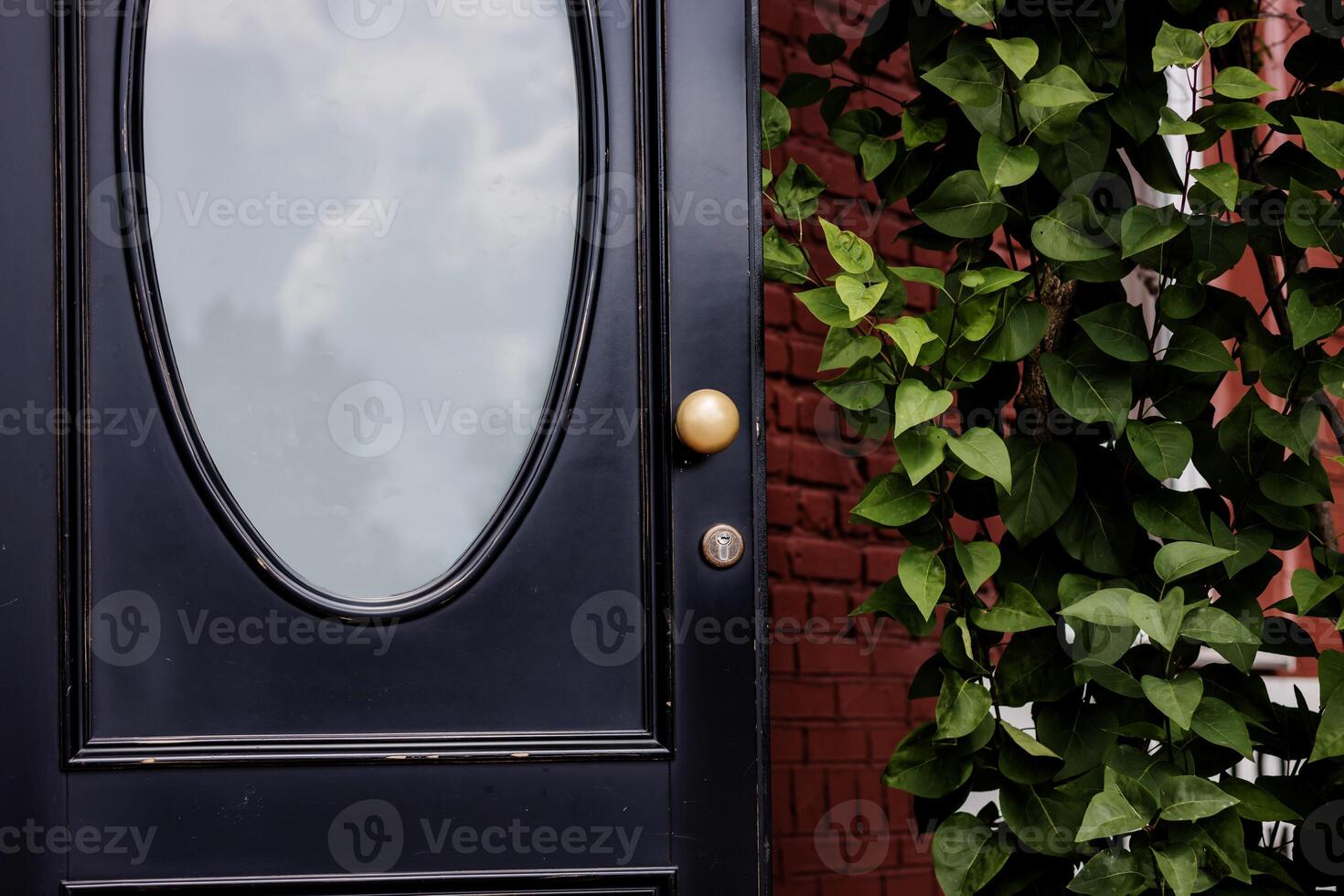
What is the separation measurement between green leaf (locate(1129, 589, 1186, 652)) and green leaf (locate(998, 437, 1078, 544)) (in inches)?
5.7

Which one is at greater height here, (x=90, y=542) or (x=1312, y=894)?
(x=90, y=542)

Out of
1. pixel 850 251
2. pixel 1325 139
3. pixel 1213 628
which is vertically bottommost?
pixel 1213 628

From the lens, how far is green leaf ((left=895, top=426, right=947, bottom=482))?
1.30 m

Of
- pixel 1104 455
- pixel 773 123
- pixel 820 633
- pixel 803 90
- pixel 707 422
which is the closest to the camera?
pixel 707 422

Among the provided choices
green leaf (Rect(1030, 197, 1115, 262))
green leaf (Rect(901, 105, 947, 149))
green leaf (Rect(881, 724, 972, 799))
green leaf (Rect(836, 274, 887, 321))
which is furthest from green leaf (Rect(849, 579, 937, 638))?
green leaf (Rect(901, 105, 947, 149))

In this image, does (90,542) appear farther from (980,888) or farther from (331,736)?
(980,888)

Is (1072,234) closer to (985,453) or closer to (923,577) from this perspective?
(985,453)

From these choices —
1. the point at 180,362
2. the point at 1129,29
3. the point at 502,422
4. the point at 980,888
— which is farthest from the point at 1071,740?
the point at 180,362

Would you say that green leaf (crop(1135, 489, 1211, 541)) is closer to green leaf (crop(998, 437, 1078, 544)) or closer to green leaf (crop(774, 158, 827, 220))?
green leaf (crop(998, 437, 1078, 544))

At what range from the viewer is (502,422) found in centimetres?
142

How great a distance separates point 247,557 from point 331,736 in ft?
0.73

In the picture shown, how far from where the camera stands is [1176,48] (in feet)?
4.39

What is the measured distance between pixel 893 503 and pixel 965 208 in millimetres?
363

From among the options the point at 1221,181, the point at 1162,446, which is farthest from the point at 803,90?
the point at 1162,446
